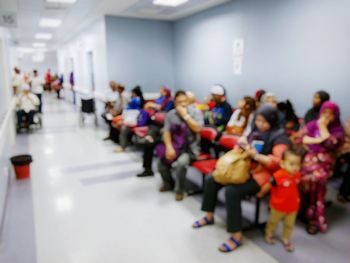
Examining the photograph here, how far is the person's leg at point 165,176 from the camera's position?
147 inches

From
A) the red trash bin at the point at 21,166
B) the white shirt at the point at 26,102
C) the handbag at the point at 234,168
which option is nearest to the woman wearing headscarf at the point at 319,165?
the handbag at the point at 234,168

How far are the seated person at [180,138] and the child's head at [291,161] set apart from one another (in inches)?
48.7

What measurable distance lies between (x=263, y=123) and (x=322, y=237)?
123 cm

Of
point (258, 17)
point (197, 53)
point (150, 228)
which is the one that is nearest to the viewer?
point (150, 228)

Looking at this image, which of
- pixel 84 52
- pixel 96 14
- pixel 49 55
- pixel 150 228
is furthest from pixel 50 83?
pixel 150 228

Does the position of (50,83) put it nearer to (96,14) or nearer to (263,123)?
(96,14)

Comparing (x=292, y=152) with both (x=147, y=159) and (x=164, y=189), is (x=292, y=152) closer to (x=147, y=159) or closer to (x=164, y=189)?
(x=164, y=189)

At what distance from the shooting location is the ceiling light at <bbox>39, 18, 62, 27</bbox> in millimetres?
8484

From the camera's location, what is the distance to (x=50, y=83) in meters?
18.2

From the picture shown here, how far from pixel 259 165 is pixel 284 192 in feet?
1.21

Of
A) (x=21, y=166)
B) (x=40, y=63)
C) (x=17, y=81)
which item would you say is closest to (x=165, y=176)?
(x=21, y=166)

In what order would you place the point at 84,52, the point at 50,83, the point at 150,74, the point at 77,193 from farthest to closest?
the point at 50,83, the point at 84,52, the point at 150,74, the point at 77,193

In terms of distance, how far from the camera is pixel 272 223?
8.62 feet

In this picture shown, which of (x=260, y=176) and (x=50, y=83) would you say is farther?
(x=50, y=83)
